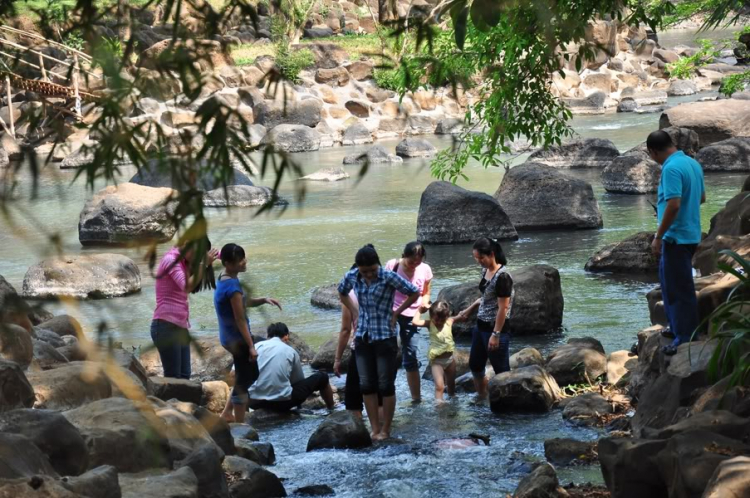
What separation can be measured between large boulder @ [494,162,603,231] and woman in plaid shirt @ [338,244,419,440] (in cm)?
1083

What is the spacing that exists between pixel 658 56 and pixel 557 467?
48.5 m

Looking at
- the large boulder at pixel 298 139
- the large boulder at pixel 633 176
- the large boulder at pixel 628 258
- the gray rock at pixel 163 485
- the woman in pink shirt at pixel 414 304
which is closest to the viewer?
the gray rock at pixel 163 485

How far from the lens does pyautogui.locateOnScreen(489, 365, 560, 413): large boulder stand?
31.6ft

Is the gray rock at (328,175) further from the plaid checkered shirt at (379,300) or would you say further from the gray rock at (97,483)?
the gray rock at (97,483)

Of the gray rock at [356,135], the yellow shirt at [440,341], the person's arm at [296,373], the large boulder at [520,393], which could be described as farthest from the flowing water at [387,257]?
the gray rock at [356,135]

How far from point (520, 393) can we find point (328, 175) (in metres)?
19.2

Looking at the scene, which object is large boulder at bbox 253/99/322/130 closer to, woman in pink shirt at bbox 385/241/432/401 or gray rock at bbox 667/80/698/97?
gray rock at bbox 667/80/698/97

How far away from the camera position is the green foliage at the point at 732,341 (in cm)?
643

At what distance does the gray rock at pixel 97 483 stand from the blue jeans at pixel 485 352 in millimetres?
4879

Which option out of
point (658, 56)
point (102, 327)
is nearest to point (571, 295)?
point (102, 327)

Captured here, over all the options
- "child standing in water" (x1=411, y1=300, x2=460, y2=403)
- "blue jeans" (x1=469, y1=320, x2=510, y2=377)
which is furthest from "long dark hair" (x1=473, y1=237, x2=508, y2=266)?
"child standing in water" (x1=411, y1=300, x2=460, y2=403)

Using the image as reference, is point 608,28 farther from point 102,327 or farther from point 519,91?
point 102,327

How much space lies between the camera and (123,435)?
21.5ft

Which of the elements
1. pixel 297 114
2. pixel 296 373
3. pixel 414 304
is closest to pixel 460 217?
pixel 414 304
